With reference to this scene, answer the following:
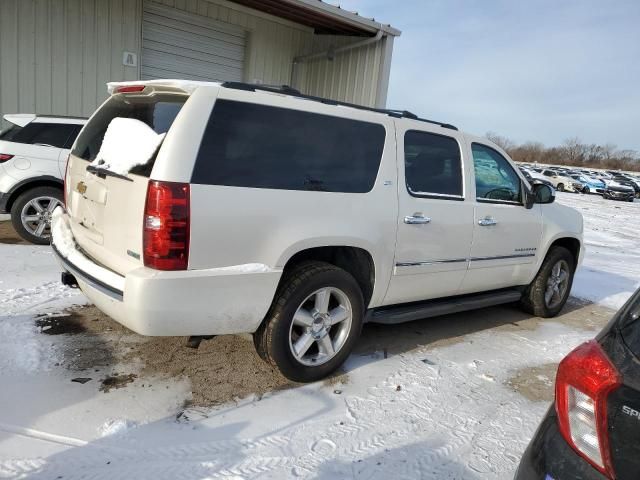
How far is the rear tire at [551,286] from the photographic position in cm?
531

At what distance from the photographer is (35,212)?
6531 mm

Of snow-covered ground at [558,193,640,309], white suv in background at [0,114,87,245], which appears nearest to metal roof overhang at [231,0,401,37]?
white suv in background at [0,114,87,245]

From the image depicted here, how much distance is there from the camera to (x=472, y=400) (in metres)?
3.49

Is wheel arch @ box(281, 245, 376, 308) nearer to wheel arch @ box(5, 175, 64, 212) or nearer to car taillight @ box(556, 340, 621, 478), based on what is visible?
car taillight @ box(556, 340, 621, 478)

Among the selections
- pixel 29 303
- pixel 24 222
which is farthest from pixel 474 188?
pixel 24 222

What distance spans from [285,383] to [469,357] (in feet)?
5.63

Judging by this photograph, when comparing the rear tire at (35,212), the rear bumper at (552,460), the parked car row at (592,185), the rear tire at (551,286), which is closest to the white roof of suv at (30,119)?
the rear tire at (35,212)

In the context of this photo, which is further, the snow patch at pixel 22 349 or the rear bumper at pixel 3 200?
the rear bumper at pixel 3 200

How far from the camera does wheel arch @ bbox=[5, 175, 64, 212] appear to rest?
6.30 m

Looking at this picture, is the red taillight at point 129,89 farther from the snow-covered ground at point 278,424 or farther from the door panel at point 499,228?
the door panel at point 499,228

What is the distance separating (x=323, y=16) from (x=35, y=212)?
616cm

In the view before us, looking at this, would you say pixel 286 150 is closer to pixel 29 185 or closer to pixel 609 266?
pixel 29 185

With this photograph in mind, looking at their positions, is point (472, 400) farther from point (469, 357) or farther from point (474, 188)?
point (474, 188)

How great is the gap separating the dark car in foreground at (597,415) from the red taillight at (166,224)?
191 cm
